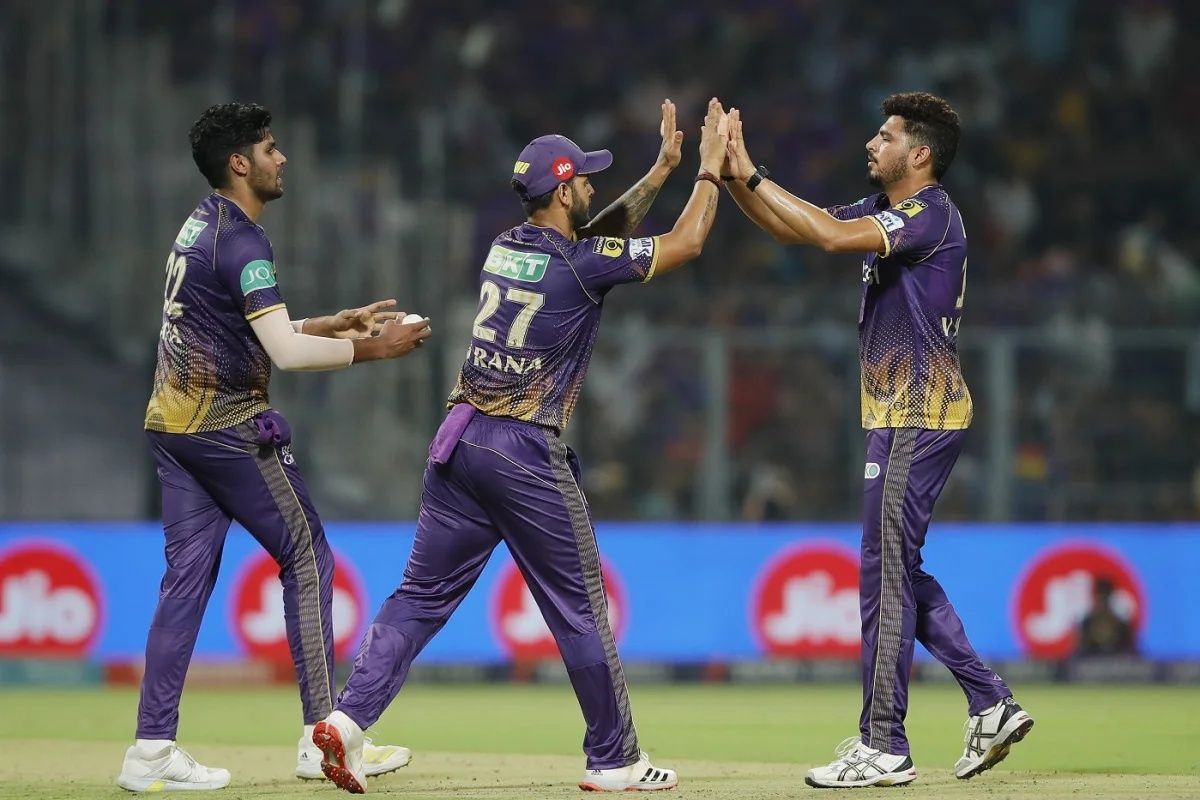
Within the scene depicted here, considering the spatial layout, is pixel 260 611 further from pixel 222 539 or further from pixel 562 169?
pixel 562 169

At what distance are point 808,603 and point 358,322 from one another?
233 inches

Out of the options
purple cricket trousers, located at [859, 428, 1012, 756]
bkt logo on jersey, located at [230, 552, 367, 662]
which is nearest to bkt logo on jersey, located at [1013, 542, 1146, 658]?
bkt logo on jersey, located at [230, 552, 367, 662]

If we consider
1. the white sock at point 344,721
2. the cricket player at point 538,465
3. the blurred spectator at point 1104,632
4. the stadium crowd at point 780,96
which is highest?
the stadium crowd at point 780,96

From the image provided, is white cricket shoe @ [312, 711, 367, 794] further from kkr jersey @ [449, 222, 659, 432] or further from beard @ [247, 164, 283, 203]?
beard @ [247, 164, 283, 203]

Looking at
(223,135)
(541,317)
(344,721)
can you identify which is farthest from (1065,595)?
(223,135)

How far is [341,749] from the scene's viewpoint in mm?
5949

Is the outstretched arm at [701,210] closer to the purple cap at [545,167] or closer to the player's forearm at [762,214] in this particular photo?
the player's forearm at [762,214]

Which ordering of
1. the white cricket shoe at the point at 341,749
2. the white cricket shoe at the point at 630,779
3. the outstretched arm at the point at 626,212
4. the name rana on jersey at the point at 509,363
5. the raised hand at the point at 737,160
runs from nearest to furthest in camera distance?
1. the white cricket shoe at the point at 341,749
2. the white cricket shoe at the point at 630,779
3. the name rana on jersey at the point at 509,363
4. the raised hand at the point at 737,160
5. the outstretched arm at the point at 626,212

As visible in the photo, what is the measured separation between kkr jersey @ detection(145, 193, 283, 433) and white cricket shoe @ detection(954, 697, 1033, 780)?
2886mm

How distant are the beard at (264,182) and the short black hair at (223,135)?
0.08 metres

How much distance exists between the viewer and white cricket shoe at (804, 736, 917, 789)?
243 inches

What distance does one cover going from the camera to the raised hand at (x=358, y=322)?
6.74 meters

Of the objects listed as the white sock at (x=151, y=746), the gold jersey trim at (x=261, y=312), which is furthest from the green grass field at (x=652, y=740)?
the gold jersey trim at (x=261, y=312)

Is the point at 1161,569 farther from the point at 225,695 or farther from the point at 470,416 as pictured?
the point at 470,416
